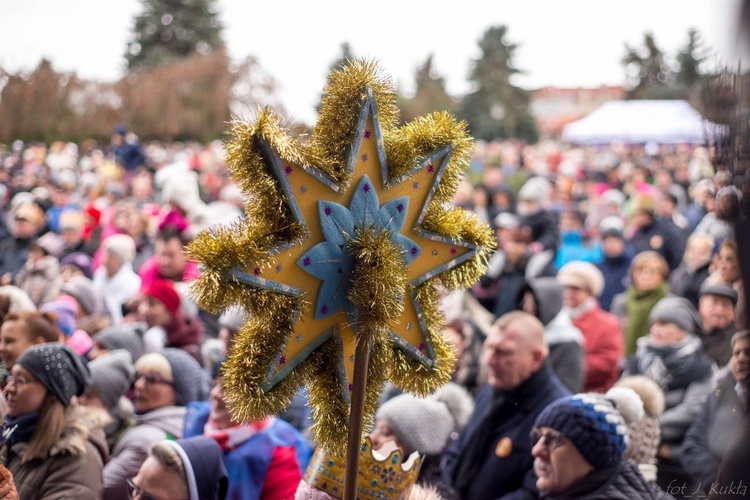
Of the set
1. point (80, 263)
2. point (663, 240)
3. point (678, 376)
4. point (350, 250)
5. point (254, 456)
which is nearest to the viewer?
point (350, 250)

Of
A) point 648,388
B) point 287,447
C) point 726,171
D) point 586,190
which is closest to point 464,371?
point 648,388

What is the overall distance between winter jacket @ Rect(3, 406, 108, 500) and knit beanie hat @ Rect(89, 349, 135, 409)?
27.8 inches

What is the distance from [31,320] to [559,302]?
3035 mm

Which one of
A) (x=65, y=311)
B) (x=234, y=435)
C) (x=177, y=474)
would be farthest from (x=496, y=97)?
(x=177, y=474)

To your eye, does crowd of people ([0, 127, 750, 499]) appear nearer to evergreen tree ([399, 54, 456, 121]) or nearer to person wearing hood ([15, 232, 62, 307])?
person wearing hood ([15, 232, 62, 307])

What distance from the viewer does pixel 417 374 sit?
224cm

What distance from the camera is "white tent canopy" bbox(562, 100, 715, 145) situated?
2312 centimetres

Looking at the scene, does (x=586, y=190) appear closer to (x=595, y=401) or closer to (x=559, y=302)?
(x=559, y=302)

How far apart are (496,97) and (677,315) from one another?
41.6 metres

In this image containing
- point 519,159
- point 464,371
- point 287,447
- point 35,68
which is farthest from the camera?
point 519,159

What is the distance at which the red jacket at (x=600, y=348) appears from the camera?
5.55 m

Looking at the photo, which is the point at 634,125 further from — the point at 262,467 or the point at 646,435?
the point at 262,467

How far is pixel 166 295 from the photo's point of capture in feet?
16.9

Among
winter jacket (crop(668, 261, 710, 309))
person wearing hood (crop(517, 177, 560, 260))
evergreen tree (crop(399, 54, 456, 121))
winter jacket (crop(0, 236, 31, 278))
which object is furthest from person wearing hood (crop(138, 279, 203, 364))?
evergreen tree (crop(399, 54, 456, 121))
